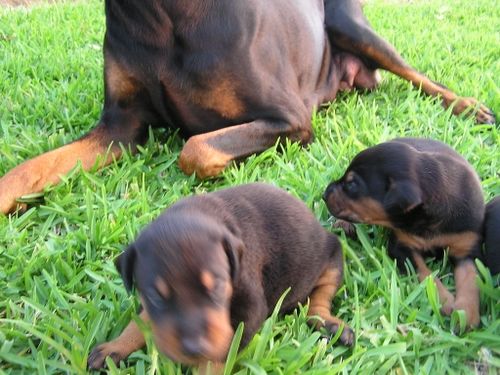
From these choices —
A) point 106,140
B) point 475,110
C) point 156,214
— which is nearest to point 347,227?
point 156,214

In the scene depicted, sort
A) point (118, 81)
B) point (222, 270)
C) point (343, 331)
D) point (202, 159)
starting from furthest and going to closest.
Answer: point (118, 81)
point (202, 159)
point (343, 331)
point (222, 270)

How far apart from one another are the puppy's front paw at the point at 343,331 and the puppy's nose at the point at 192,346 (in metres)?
0.61

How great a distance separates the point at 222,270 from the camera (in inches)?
72.0

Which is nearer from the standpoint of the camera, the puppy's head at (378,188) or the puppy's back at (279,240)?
the puppy's back at (279,240)

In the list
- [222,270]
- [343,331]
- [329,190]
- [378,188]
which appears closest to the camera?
[222,270]

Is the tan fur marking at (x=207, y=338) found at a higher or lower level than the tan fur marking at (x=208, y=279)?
lower

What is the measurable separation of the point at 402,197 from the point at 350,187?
28 centimetres

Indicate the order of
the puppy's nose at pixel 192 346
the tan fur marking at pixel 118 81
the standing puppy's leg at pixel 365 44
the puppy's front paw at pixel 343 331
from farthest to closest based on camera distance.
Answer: the standing puppy's leg at pixel 365 44, the tan fur marking at pixel 118 81, the puppy's front paw at pixel 343 331, the puppy's nose at pixel 192 346

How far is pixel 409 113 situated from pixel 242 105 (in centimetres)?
127

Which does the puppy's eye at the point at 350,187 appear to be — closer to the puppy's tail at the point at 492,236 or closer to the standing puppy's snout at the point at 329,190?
the standing puppy's snout at the point at 329,190

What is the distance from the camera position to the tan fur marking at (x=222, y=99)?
11.0 feet

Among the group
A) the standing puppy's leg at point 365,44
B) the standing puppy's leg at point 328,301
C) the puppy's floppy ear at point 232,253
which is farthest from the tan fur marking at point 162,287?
the standing puppy's leg at point 365,44

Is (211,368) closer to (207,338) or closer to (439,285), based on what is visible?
(207,338)

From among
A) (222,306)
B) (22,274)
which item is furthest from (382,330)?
(22,274)
